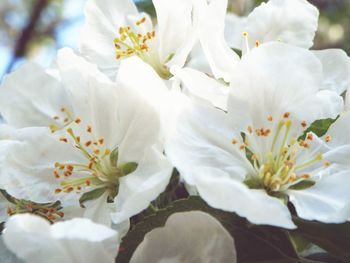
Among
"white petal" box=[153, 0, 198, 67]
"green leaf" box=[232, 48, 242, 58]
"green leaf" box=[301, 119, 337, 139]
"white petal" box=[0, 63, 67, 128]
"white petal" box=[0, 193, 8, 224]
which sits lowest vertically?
"white petal" box=[0, 193, 8, 224]

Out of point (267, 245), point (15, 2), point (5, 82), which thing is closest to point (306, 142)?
point (267, 245)

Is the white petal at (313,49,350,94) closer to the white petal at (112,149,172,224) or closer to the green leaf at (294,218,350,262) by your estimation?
the green leaf at (294,218,350,262)

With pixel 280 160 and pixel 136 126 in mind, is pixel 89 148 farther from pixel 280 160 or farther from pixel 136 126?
pixel 280 160

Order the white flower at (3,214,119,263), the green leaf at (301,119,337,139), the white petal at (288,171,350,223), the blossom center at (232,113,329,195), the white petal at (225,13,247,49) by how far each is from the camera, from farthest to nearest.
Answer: the white petal at (225,13,247,49), the green leaf at (301,119,337,139), the blossom center at (232,113,329,195), the white petal at (288,171,350,223), the white flower at (3,214,119,263)

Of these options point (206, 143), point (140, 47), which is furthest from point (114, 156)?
point (140, 47)

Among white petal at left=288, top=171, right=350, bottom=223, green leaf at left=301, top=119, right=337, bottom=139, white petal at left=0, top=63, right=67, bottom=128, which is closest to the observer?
white petal at left=288, top=171, right=350, bottom=223

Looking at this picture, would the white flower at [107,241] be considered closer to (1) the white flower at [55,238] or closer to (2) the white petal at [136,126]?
(1) the white flower at [55,238]

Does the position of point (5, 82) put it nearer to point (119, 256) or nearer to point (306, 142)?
Result: point (119, 256)

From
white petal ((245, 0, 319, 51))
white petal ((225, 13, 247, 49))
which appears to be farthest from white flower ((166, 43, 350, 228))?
white petal ((225, 13, 247, 49))
